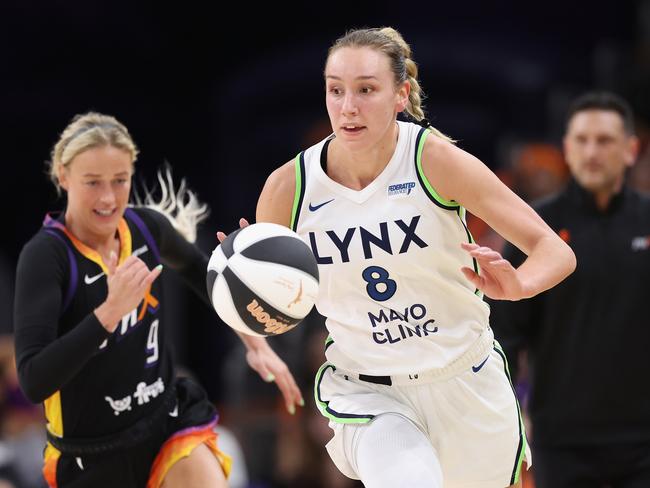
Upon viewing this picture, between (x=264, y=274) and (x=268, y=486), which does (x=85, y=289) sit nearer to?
(x=264, y=274)

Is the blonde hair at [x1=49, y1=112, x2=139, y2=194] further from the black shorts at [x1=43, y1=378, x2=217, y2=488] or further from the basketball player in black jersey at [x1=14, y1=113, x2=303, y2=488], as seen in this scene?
the black shorts at [x1=43, y1=378, x2=217, y2=488]

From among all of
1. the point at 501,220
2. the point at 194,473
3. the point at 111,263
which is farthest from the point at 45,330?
the point at 501,220

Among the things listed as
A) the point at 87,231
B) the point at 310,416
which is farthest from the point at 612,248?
the point at 310,416

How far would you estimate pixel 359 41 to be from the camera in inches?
174

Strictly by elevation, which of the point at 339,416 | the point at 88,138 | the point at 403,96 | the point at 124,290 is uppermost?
the point at 403,96

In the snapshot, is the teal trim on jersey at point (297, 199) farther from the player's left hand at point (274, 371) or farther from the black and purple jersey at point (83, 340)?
the player's left hand at point (274, 371)

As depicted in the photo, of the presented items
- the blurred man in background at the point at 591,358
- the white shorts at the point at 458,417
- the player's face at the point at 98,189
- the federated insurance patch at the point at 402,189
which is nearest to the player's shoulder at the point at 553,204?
the blurred man in background at the point at 591,358

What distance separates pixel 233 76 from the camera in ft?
50.7

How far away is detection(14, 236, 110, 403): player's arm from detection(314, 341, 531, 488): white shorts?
1.04m

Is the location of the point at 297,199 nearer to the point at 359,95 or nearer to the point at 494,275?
the point at 359,95

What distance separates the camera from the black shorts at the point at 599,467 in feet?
18.8

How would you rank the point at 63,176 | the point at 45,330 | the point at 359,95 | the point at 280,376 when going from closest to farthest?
1. the point at 359,95
2. the point at 45,330
3. the point at 63,176
4. the point at 280,376

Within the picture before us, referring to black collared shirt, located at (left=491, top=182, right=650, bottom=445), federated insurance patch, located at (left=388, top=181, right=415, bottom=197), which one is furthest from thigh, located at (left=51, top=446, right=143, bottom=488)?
black collared shirt, located at (left=491, top=182, right=650, bottom=445)

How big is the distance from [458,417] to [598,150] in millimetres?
2262
